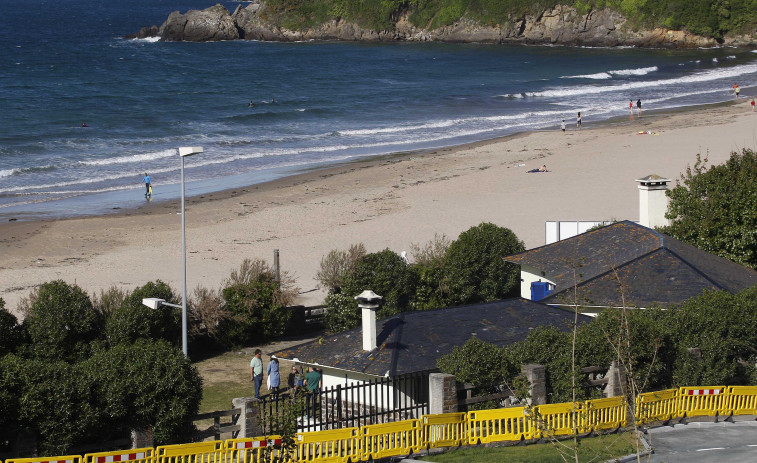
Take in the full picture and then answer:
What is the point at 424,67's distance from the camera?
328 ft

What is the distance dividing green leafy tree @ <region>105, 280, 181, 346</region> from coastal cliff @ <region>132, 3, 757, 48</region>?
4004 inches

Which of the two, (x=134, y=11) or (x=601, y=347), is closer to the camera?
(x=601, y=347)

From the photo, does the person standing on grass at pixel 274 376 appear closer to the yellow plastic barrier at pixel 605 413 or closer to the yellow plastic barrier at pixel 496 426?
the yellow plastic barrier at pixel 496 426

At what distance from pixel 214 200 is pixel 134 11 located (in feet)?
480

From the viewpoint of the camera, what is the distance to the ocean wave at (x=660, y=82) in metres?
80.1

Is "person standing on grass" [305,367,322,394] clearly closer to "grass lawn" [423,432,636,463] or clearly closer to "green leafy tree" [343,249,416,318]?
"grass lawn" [423,432,636,463]

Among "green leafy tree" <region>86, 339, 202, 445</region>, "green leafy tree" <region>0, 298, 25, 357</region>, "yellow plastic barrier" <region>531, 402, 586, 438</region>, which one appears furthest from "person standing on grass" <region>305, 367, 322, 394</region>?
"green leafy tree" <region>0, 298, 25, 357</region>

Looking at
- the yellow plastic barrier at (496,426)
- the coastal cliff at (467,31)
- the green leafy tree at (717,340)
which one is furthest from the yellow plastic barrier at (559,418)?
the coastal cliff at (467,31)

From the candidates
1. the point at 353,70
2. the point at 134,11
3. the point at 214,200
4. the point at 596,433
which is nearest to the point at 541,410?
the point at 596,433

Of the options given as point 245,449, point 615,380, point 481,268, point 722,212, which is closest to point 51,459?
point 245,449

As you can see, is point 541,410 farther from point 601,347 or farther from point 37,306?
point 37,306

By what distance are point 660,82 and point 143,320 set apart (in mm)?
70712

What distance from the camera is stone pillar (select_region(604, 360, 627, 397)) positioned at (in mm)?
16031

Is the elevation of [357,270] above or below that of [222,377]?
Answer: above
